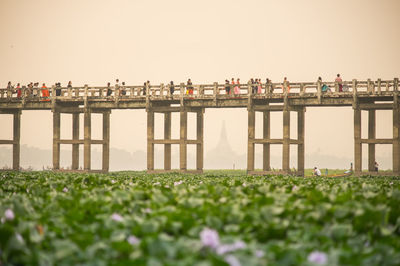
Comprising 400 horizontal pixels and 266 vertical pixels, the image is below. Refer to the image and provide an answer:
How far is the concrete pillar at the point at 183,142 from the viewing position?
35062mm

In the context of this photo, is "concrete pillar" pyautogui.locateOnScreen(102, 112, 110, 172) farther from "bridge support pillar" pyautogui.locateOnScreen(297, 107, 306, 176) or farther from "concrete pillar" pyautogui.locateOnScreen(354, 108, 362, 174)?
"concrete pillar" pyautogui.locateOnScreen(354, 108, 362, 174)

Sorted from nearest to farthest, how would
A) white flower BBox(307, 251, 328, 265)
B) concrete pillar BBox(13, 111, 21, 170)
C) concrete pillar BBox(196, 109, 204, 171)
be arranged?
1. white flower BBox(307, 251, 328, 265)
2. concrete pillar BBox(196, 109, 204, 171)
3. concrete pillar BBox(13, 111, 21, 170)

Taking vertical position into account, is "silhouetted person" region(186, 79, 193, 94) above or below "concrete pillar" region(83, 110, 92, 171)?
above

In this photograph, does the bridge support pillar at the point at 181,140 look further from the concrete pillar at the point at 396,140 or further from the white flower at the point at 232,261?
the white flower at the point at 232,261

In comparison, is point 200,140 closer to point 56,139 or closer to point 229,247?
point 56,139

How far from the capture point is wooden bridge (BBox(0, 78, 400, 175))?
31469 millimetres

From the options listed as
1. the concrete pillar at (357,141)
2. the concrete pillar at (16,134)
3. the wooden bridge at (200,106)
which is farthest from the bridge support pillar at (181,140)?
A: the concrete pillar at (16,134)

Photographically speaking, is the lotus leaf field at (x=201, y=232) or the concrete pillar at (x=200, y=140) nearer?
the lotus leaf field at (x=201, y=232)

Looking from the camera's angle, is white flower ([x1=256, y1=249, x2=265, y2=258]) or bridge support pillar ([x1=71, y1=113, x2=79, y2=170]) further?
bridge support pillar ([x1=71, y1=113, x2=79, y2=170])

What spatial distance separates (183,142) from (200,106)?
2391 mm

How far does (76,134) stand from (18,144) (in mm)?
4476

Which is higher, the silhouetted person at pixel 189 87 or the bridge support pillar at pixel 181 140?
the silhouetted person at pixel 189 87

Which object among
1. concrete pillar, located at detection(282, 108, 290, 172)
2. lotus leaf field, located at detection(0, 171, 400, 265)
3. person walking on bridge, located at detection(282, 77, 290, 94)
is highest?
person walking on bridge, located at detection(282, 77, 290, 94)

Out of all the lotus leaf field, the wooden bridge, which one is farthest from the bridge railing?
the lotus leaf field
